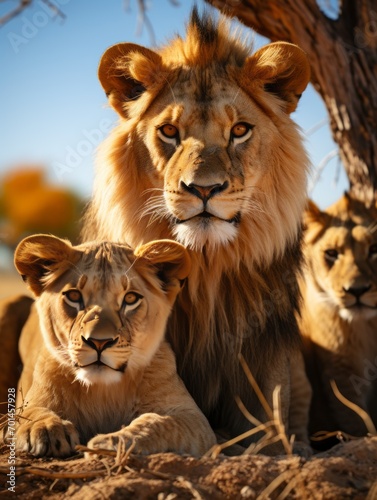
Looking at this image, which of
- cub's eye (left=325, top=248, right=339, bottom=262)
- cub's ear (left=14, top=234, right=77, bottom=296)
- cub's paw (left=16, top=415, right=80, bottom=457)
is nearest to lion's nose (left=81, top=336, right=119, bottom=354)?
cub's paw (left=16, top=415, right=80, bottom=457)

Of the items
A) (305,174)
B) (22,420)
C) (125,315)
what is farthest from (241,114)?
(22,420)

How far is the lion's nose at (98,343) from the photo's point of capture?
2.95m

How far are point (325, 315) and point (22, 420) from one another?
2279mm

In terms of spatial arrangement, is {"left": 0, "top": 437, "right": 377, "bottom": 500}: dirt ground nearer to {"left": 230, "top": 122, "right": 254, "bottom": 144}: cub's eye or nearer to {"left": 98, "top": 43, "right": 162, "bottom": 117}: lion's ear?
{"left": 230, "top": 122, "right": 254, "bottom": 144}: cub's eye

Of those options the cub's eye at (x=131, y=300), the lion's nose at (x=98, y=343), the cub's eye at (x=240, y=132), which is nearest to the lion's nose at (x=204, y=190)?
the cub's eye at (x=240, y=132)

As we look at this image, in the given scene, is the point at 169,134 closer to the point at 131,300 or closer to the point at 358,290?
the point at 131,300

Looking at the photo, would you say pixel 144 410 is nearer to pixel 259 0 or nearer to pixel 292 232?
pixel 292 232

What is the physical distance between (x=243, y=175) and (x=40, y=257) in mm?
1001

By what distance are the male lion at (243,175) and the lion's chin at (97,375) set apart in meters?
0.84

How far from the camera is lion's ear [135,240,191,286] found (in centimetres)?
338

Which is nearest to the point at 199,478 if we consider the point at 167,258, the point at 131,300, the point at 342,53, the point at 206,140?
the point at 131,300

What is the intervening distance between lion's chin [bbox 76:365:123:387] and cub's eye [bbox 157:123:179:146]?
1.22m

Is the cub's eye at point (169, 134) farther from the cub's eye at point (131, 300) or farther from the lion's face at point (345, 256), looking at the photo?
the lion's face at point (345, 256)

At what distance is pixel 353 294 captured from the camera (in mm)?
4543
